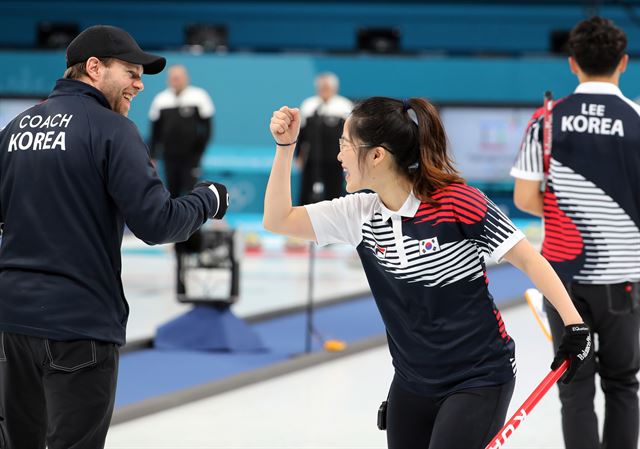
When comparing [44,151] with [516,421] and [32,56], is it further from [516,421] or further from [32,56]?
[32,56]

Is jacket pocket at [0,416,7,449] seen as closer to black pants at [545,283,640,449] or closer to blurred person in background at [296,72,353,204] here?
black pants at [545,283,640,449]

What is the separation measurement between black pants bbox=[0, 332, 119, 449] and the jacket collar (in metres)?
0.62

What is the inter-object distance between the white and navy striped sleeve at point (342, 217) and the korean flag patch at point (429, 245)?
0.20 metres

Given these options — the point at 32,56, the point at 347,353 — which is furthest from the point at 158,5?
the point at 347,353

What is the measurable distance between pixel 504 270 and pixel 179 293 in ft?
16.0

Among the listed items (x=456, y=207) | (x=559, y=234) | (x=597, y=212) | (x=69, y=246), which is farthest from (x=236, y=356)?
(x=456, y=207)

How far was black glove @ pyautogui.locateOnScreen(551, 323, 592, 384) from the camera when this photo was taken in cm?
262

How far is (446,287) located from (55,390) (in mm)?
999

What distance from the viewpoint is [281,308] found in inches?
306

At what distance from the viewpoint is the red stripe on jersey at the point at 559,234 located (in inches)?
134

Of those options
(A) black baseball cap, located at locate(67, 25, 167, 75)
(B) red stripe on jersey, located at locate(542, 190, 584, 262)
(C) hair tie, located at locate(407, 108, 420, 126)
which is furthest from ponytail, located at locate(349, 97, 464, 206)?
(B) red stripe on jersey, located at locate(542, 190, 584, 262)

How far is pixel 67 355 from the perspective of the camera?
8.27ft

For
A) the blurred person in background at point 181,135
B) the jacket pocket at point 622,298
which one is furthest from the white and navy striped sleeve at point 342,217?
the blurred person in background at point 181,135

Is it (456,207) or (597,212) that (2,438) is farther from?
(597,212)
